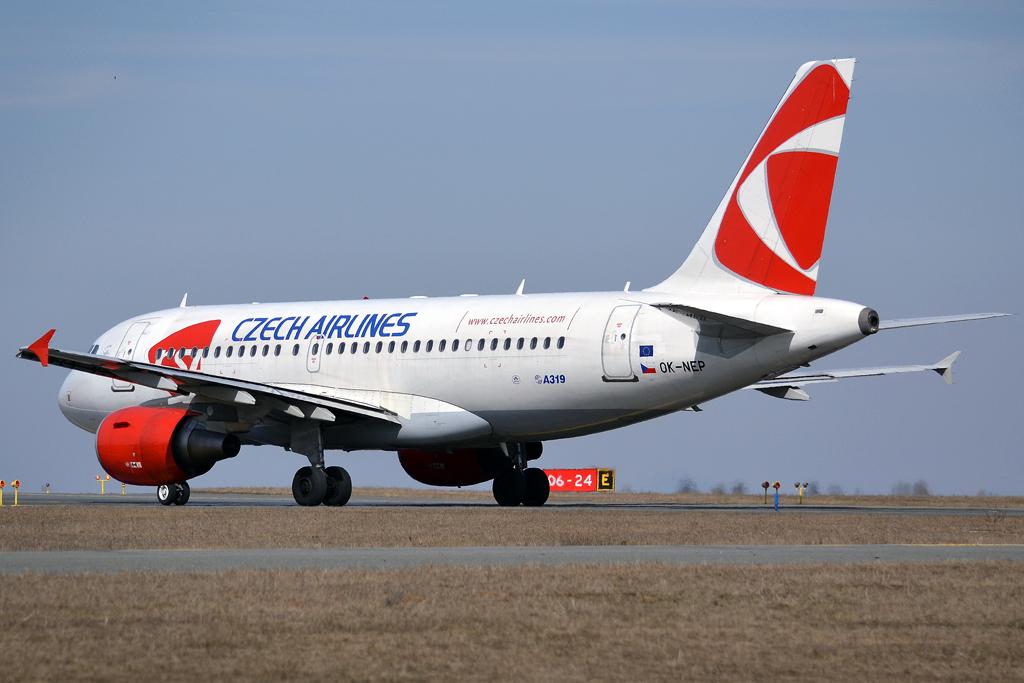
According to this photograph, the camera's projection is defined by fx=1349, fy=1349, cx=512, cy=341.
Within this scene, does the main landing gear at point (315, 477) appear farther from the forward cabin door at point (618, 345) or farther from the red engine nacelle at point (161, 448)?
the forward cabin door at point (618, 345)

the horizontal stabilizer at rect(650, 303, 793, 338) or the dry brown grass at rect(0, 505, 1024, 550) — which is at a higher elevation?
the horizontal stabilizer at rect(650, 303, 793, 338)

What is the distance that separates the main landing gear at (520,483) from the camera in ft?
114

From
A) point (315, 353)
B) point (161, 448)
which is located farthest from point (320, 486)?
point (315, 353)

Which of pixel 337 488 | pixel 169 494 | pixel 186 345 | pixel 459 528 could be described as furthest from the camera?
pixel 186 345

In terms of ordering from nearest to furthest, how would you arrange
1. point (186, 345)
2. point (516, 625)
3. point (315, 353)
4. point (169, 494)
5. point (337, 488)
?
point (516, 625)
point (337, 488)
point (315, 353)
point (169, 494)
point (186, 345)

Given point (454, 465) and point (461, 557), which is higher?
point (454, 465)

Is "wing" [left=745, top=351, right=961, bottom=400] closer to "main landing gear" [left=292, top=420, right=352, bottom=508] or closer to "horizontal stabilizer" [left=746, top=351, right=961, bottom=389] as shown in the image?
"horizontal stabilizer" [left=746, top=351, right=961, bottom=389]

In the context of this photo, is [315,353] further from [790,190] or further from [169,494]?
[790,190]

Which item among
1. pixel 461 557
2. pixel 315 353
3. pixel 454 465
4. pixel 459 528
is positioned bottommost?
pixel 461 557

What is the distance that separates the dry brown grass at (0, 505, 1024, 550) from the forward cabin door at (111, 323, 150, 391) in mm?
8399

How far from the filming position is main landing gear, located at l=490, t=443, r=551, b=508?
34.8m

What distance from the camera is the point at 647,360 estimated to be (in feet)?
94.5

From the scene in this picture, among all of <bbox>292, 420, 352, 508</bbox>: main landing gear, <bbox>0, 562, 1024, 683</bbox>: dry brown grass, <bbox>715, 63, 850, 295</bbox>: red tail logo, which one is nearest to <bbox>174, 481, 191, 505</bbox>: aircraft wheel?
<bbox>292, 420, 352, 508</bbox>: main landing gear

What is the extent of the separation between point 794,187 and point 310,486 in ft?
43.2
